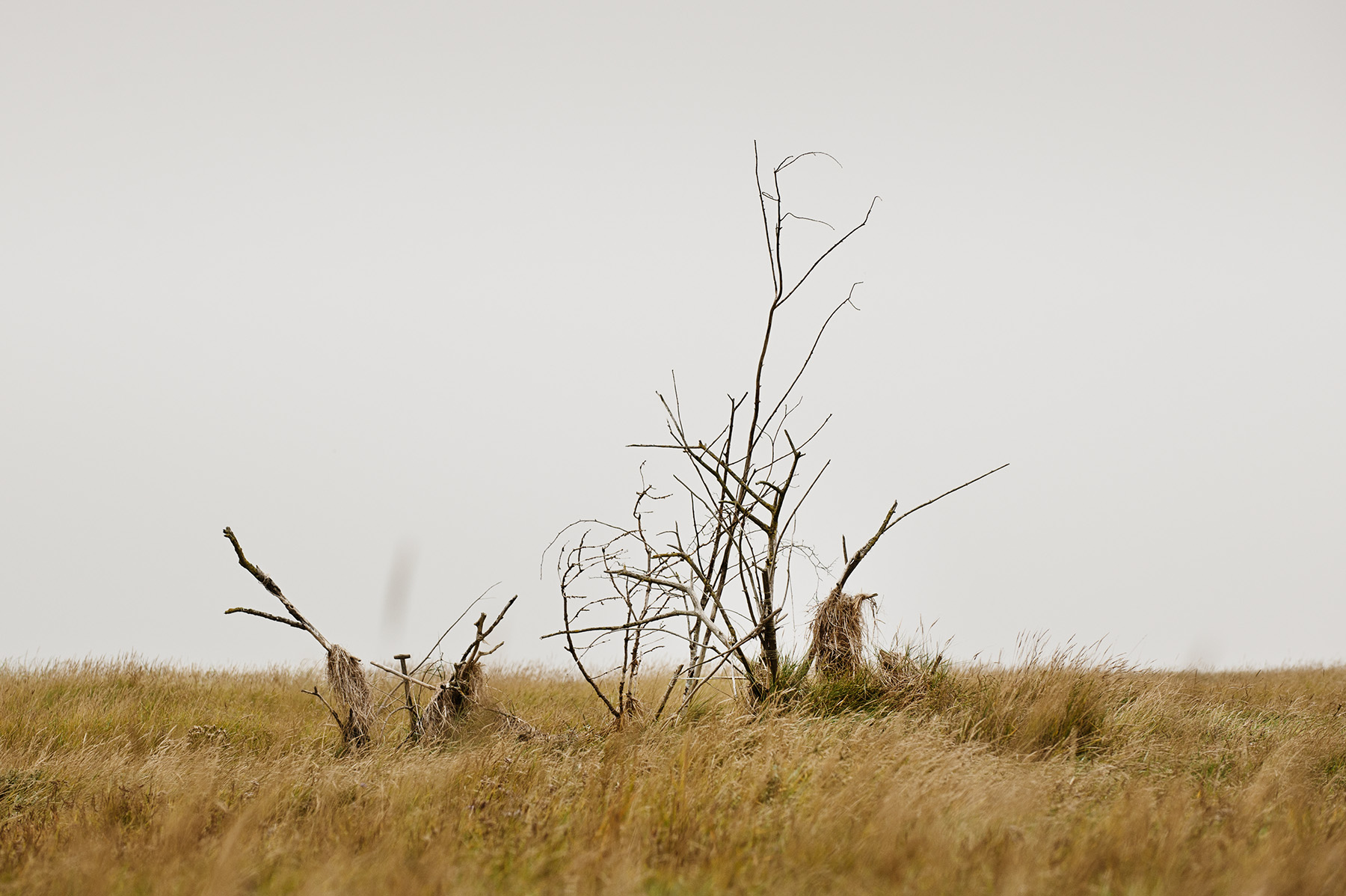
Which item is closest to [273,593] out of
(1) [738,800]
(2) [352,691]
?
(2) [352,691]

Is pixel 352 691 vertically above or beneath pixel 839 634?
beneath

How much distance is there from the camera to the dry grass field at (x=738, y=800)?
114 inches

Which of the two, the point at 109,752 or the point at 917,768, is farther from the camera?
the point at 109,752

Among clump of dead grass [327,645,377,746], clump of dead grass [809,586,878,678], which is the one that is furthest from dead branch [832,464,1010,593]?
clump of dead grass [327,645,377,746]

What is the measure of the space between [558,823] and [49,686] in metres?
7.88

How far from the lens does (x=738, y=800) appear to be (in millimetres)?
3672

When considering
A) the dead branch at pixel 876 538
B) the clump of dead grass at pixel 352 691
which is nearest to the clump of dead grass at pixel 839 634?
the dead branch at pixel 876 538

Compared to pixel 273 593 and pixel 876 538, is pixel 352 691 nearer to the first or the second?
pixel 273 593

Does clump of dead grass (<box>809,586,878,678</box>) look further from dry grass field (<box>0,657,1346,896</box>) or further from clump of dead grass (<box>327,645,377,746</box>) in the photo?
clump of dead grass (<box>327,645,377,746</box>)

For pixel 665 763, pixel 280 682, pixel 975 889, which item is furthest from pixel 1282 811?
pixel 280 682

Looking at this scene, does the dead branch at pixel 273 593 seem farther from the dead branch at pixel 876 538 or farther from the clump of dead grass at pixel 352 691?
the dead branch at pixel 876 538

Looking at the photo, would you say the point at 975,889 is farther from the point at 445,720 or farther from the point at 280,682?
the point at 280,682

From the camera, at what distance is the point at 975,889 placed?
2.69m

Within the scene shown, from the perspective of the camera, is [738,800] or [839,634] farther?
[839,634]
